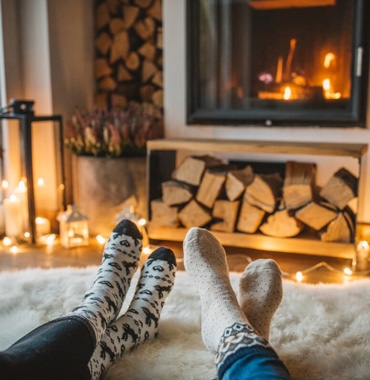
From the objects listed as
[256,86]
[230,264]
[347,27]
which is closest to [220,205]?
[230,264]

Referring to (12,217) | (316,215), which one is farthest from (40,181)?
(316,215)

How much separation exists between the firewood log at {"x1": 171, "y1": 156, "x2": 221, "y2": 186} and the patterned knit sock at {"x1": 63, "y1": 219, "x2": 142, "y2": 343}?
33.5 inches

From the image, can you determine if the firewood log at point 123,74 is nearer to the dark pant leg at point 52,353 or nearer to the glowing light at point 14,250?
the glowing light at point 14,250

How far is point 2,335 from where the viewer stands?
58.8 inches

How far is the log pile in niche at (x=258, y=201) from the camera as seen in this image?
2.34 metres

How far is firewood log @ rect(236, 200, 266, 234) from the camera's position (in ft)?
7.97

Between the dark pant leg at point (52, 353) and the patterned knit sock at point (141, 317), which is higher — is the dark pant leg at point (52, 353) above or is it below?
above

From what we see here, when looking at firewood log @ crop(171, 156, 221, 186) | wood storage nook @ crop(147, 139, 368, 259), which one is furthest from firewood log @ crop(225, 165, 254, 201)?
firewood log @ crop(171, 156, 221, 186)

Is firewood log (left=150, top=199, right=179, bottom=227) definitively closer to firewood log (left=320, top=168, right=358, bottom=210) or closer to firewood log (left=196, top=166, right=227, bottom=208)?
firewood log (left=196, top=166, right=227, bottom=208)

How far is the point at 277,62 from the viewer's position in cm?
261

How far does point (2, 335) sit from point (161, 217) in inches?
45.5

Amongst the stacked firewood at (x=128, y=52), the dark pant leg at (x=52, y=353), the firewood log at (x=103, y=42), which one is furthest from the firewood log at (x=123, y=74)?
the dark pant leg at (x=52, y=353)

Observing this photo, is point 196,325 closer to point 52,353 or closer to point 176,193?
point 52,353

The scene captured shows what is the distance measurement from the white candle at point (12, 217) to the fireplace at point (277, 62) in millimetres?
930
